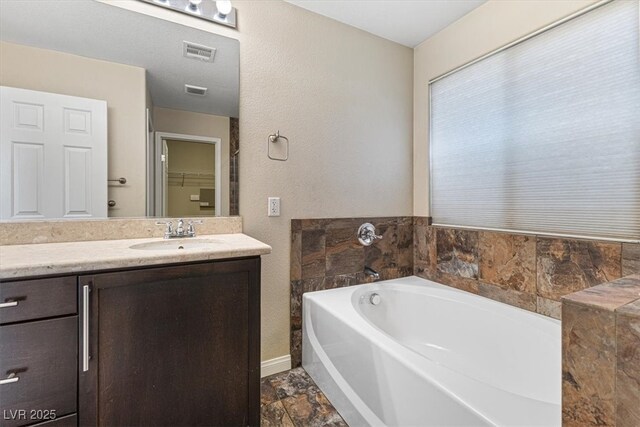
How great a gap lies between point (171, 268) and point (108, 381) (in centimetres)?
43

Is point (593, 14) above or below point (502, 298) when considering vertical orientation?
above

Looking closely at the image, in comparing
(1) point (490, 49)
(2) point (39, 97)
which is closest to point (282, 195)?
(2) point (39, 97)

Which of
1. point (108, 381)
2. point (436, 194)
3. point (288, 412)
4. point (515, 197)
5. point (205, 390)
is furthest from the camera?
point (436, 194)

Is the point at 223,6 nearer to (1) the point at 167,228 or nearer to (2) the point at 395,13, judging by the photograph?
(2) the point at 395,13

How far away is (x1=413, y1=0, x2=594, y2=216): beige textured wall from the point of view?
1.64 m

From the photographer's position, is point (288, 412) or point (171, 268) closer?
point (171, 268)

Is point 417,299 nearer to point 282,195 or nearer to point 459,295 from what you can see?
point 459,295

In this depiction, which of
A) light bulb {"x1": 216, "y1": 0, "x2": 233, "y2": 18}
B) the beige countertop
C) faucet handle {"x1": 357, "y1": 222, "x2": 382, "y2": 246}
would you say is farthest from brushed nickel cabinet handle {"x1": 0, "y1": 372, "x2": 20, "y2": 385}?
light bulb {"x1": 216, "y1": 0, "x2": 233, "y2": 18}

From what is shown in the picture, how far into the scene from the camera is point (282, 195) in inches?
75.9

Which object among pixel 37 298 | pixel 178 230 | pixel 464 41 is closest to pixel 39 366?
pixel 37 298

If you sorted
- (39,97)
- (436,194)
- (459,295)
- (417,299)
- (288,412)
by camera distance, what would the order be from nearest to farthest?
(39,97) → (288,412) → (459,295) → (417,299) → (436,194)

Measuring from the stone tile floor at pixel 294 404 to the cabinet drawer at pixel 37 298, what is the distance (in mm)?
1063

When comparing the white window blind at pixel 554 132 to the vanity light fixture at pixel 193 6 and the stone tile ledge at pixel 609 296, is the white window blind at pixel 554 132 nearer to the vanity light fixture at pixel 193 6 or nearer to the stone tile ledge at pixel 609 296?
the stone tile ledge at pixel 609 296

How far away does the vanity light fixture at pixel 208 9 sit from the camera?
65.2 inches
